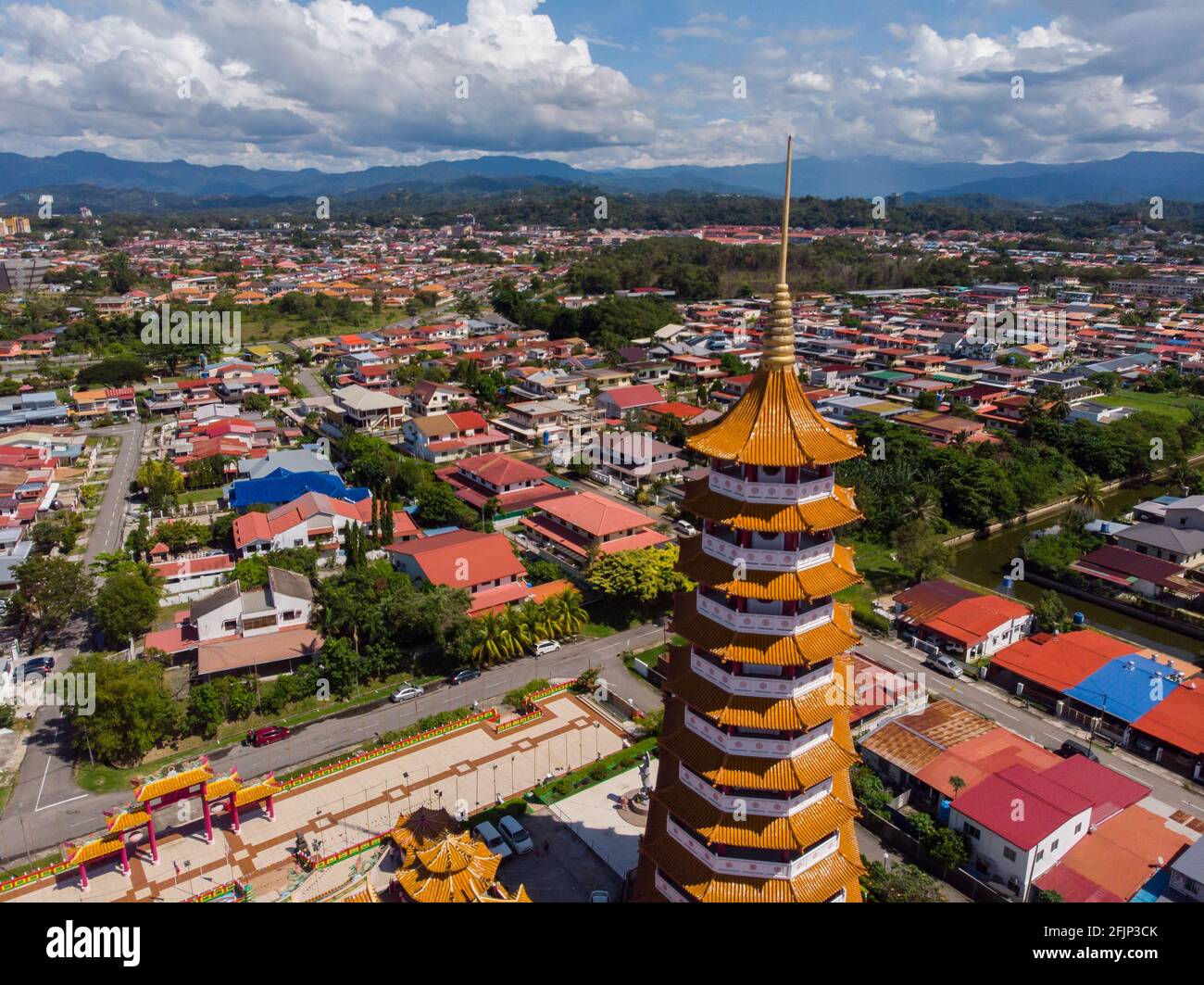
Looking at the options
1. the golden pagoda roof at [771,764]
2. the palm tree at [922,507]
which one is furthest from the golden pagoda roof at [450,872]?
the palm tree at [922,507]

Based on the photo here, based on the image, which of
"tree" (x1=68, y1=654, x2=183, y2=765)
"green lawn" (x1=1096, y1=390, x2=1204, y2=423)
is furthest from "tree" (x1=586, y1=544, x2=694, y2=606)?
"green lawn" (x1=1096, y1=390, x2=1204, y2=423)

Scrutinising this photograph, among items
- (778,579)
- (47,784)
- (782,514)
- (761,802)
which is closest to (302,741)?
(47,784)

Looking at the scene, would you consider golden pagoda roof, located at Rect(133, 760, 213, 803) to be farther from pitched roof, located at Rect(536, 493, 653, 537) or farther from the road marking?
pitched roof, located at Rect(536, 493, 653, 537)

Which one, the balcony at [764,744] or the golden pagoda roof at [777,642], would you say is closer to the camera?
the golden pagoda roof at [777,642]

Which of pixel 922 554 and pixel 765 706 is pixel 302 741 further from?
pixel 922 554

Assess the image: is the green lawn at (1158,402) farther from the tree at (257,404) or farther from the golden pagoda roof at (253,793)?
the tree at (257,404)

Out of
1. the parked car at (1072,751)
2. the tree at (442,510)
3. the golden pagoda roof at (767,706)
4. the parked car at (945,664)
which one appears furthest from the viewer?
the tree at (442,510)

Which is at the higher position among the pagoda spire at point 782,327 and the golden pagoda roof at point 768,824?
the pagoda spire at point 782,327

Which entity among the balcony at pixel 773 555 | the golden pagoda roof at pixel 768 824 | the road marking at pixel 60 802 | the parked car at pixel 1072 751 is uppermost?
the balcony at pixel 773 555
